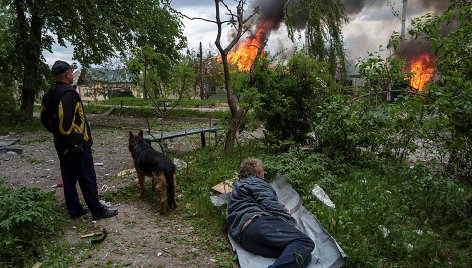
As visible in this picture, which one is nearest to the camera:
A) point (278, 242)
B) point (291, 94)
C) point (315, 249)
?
point (278, 242)

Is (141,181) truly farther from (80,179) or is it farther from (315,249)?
(315,249)

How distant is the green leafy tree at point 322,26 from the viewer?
63.3ft

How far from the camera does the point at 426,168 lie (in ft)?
20.5

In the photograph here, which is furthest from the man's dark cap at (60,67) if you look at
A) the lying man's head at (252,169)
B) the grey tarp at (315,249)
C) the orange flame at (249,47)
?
the orange flame at (249,47)

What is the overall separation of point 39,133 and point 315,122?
10805 millimetres

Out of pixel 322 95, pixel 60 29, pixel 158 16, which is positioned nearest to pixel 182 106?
pixel 158 16

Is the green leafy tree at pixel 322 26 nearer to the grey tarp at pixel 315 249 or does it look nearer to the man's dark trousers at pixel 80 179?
the grey tarp at pixel 315 249

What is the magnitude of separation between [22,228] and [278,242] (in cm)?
283

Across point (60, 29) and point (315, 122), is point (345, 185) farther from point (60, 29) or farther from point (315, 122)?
point (60, 29)

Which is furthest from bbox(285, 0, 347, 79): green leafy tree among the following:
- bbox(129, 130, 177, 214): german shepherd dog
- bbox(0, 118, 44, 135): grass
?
bbox(129, 130, 177, 214): german shepherd dog

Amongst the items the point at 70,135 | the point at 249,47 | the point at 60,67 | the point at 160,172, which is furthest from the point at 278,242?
the point at 249,47

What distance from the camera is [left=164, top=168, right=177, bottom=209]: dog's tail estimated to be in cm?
553

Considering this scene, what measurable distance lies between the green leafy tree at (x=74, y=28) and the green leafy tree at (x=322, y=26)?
687 centimetres

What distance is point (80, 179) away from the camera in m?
5.20
